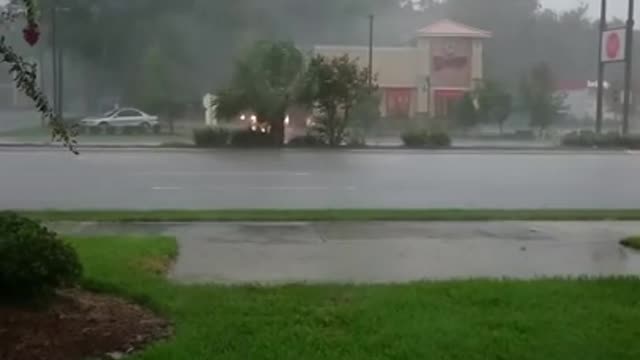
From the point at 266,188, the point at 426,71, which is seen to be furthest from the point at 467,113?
the point at 266,188

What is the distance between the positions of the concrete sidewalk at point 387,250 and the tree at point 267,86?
2097 cm

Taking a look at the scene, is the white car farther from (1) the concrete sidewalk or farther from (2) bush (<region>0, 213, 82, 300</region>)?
(2) bush (<region>0, 213, 82, 300</region>)

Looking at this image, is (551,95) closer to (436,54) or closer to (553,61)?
(436,54)

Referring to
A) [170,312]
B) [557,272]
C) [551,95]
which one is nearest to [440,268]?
[557,272]

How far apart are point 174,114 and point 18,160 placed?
25.8m

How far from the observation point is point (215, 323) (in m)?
6.17

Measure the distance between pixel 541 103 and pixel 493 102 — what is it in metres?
2.83

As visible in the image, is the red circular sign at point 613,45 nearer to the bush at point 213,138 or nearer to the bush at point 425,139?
the bush at point 425,139

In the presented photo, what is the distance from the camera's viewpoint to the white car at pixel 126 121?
46.2m

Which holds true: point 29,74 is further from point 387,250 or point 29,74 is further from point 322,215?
point 322,215

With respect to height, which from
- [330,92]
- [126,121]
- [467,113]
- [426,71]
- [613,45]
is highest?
[613,45]

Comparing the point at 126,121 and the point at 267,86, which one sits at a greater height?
the point at 267,86

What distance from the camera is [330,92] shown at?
33312 millimetres

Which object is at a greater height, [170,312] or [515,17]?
[515,17]
